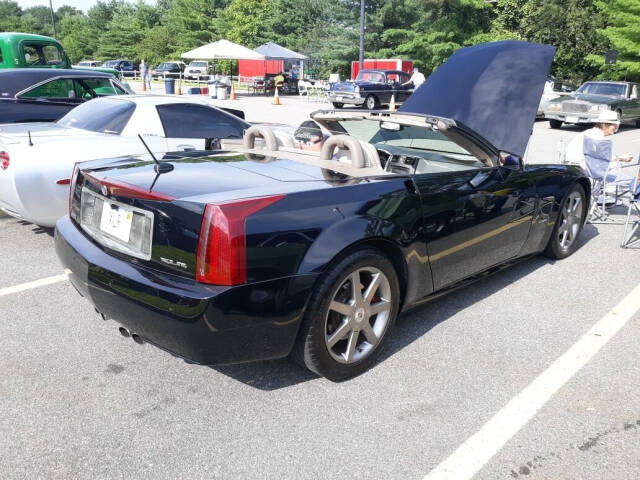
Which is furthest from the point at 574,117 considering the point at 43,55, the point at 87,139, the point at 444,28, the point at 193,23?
the point at 193,23

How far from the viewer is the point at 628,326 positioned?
3975 mm

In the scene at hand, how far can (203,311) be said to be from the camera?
2541 millimetres

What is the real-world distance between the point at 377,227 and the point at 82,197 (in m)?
1.73

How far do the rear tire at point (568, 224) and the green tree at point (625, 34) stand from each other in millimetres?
26743

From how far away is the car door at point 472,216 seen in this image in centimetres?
351

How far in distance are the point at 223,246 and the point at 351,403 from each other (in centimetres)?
107

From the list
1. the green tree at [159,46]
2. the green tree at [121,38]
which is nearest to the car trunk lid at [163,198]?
the green tree at [159,46]

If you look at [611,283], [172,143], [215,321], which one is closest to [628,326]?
[611,283]

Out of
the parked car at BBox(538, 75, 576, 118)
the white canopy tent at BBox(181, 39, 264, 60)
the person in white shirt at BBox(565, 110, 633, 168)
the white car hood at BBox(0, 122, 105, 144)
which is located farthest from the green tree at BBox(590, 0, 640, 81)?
the white car hood at BBox(0, 122, 105, 144)

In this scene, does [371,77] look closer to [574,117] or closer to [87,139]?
[574,117]

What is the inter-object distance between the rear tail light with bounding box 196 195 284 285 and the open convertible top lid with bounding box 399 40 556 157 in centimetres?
340

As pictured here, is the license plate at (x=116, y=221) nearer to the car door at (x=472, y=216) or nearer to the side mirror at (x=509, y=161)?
the car door at (x=472, y=216)

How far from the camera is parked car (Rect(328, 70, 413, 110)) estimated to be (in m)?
24.8

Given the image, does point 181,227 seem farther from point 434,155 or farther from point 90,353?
point 434,155
